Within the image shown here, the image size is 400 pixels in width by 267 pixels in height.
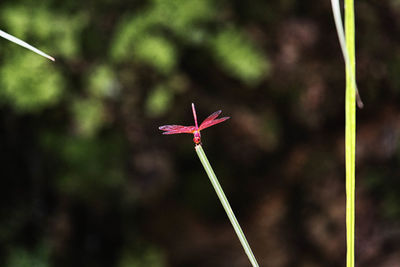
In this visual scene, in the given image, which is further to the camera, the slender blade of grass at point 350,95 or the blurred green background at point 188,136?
the blurred green background at point 188,136

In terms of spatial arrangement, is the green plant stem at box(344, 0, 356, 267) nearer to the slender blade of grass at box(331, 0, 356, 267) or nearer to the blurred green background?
the slender blade of grass at box(331, 0, 356, 267)

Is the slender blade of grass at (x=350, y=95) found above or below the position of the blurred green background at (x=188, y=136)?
above

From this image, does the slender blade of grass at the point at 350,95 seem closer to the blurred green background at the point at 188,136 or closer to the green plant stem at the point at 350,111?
the green plant stem at the point at 350,111

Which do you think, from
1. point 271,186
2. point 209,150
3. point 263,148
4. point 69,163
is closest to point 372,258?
point 271,186

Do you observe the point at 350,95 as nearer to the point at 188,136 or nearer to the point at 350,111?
the point at 350,111

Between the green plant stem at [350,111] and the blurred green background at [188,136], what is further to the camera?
the blurred green background at [188,136]

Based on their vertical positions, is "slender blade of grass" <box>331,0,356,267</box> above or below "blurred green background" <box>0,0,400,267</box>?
above

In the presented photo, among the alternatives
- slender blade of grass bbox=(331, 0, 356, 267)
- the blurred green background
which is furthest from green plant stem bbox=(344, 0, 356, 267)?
the blurred green background

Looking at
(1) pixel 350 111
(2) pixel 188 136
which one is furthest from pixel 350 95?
(2) pixel 188 136

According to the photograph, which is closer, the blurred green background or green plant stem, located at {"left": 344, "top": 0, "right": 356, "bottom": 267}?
green plant stem, located at {"left": 344, "top": 0, "right": 356, "bottom": 267}

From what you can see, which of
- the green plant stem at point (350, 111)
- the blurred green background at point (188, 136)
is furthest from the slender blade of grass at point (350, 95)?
the blurred green background at point (188, 136)
